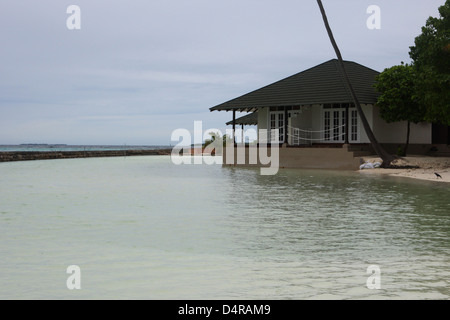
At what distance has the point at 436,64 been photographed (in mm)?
26859

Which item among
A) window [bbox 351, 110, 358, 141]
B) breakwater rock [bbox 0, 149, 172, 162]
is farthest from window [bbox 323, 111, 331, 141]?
breakwater rock [bbox 0, 149, 172, 162]

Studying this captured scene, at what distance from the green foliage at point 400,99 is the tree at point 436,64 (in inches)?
106

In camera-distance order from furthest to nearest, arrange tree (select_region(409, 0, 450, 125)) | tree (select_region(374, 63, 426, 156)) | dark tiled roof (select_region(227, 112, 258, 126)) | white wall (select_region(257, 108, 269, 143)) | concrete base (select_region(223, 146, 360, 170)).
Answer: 1. dark tiled roof (select_region(227, 112, 258, 126))
2. white wall (select_region(257, 108, 269, 143))
3. tree (select_region(374, 63, 426, 156))
4. concrete base (select_region(223, 146, 360, 170))
5. tree (select_region(409, 0, 450, 125))

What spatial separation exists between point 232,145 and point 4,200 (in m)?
22.8

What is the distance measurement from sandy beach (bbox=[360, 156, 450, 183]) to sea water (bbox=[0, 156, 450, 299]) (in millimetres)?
9914

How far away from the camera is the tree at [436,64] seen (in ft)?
86.4

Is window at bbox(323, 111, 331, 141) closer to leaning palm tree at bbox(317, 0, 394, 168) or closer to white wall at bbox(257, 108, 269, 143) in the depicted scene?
white wall at bbox(257, 108, 269, 143)

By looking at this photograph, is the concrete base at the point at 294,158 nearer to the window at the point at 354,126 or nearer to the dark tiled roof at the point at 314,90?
the dark tiled roof at the point at 314,90

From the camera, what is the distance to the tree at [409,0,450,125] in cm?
2633

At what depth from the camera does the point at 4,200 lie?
15094mm

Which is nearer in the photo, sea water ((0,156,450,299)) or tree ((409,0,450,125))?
sea water ((0,156,450,299))

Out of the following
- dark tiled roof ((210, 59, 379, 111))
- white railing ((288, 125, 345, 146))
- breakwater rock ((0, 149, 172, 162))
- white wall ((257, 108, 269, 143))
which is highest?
dark tiled roof ((210, 59, 379, 111))
